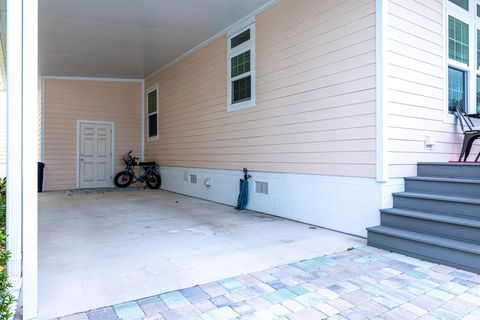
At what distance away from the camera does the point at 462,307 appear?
2.14m

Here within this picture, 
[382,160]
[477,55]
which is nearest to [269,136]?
[382,160]

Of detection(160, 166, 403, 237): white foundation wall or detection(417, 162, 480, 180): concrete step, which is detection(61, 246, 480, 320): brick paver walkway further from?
detection(417, 162, 480, 180): concrete step

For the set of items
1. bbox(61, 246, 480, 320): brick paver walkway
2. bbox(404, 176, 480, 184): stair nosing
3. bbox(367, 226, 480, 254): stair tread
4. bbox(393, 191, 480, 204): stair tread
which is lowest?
bbox(61, 246, 480, 320): brick paver walkway

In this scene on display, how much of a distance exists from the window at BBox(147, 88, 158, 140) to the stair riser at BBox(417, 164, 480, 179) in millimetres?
7176

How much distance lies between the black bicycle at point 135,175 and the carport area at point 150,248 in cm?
352

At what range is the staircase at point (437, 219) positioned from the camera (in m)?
2.94

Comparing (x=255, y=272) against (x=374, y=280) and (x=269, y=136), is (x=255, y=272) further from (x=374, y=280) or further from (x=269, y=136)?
(x=269, y=136)

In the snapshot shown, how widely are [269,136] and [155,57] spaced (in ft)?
13.9

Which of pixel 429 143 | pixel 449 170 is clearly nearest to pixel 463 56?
pixel 429 143

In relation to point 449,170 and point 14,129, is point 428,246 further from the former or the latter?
point 14,129

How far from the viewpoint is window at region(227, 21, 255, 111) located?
570cm

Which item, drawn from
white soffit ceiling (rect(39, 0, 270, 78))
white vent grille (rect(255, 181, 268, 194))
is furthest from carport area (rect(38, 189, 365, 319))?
white soffit ceiling (rect(39, 0, 270, 78))

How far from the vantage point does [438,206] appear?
343cm

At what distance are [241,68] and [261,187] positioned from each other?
2.17 m
